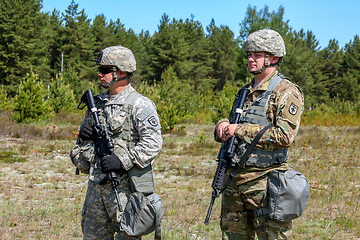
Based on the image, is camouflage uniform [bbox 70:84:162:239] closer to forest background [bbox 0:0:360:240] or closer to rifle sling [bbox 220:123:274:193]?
rifle sling [bbox 220:123:274:193]

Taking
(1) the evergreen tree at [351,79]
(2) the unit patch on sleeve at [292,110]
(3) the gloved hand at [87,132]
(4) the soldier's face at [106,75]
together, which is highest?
(1) the evergreen tree at [351,79]

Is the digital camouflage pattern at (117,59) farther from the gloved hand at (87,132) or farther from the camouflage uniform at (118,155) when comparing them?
the gloved hand at (87,132)

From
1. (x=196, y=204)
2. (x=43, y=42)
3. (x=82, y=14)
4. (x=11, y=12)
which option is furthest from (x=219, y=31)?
(x=196, y=204)

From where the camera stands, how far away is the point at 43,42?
1545 inches

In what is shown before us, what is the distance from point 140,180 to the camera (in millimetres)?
2816

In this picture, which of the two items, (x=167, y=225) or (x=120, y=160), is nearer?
(x=120, y=160)

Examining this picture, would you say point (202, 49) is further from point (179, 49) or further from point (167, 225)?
point (167, 225)

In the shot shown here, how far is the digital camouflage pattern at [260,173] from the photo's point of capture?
8.54 ft

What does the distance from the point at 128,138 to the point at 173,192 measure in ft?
14.4

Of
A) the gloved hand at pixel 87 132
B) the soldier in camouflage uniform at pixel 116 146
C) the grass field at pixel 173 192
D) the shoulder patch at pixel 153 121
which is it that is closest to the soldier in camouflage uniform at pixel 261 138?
the shoulder patch at pixel 153 121

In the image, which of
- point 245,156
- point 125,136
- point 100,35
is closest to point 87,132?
point 125,136

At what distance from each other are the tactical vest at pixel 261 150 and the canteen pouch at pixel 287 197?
163mm

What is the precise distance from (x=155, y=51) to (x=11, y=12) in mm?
18349

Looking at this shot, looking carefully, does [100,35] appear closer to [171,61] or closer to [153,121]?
[171,61]
